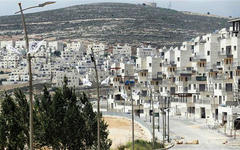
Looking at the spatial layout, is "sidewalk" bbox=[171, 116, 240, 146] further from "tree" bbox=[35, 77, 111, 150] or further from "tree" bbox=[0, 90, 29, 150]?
"tree" bbox=[0, 90, 29, 150]

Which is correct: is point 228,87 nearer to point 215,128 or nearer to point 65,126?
point 215,128

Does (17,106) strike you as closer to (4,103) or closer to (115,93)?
(4,103)

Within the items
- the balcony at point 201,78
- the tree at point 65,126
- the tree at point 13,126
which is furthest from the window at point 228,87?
the tree at point 13,126

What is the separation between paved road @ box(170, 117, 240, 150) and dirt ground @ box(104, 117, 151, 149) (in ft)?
11.7

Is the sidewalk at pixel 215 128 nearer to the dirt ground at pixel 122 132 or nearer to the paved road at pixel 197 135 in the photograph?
A: the paved road at pixel 197 135

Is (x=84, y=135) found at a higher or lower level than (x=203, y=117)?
higher

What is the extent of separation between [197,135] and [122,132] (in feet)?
41.5

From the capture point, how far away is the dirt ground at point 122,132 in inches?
2530

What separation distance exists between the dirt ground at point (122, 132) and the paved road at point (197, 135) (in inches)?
140

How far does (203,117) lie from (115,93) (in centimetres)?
2951

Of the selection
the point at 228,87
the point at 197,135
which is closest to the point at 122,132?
the point at 197,135

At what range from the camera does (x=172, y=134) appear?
6644cm

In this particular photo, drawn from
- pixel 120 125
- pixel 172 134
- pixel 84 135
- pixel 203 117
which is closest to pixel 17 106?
pixel 84 135

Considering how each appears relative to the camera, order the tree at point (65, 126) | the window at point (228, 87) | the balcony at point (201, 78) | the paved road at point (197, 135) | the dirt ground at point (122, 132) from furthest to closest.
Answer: the balcony at point (201, 78)
the window at point (228, 87)
the dirt ground at point (122, 132)
the paved road at point (197, 135)
the tree at point (65, 126)
